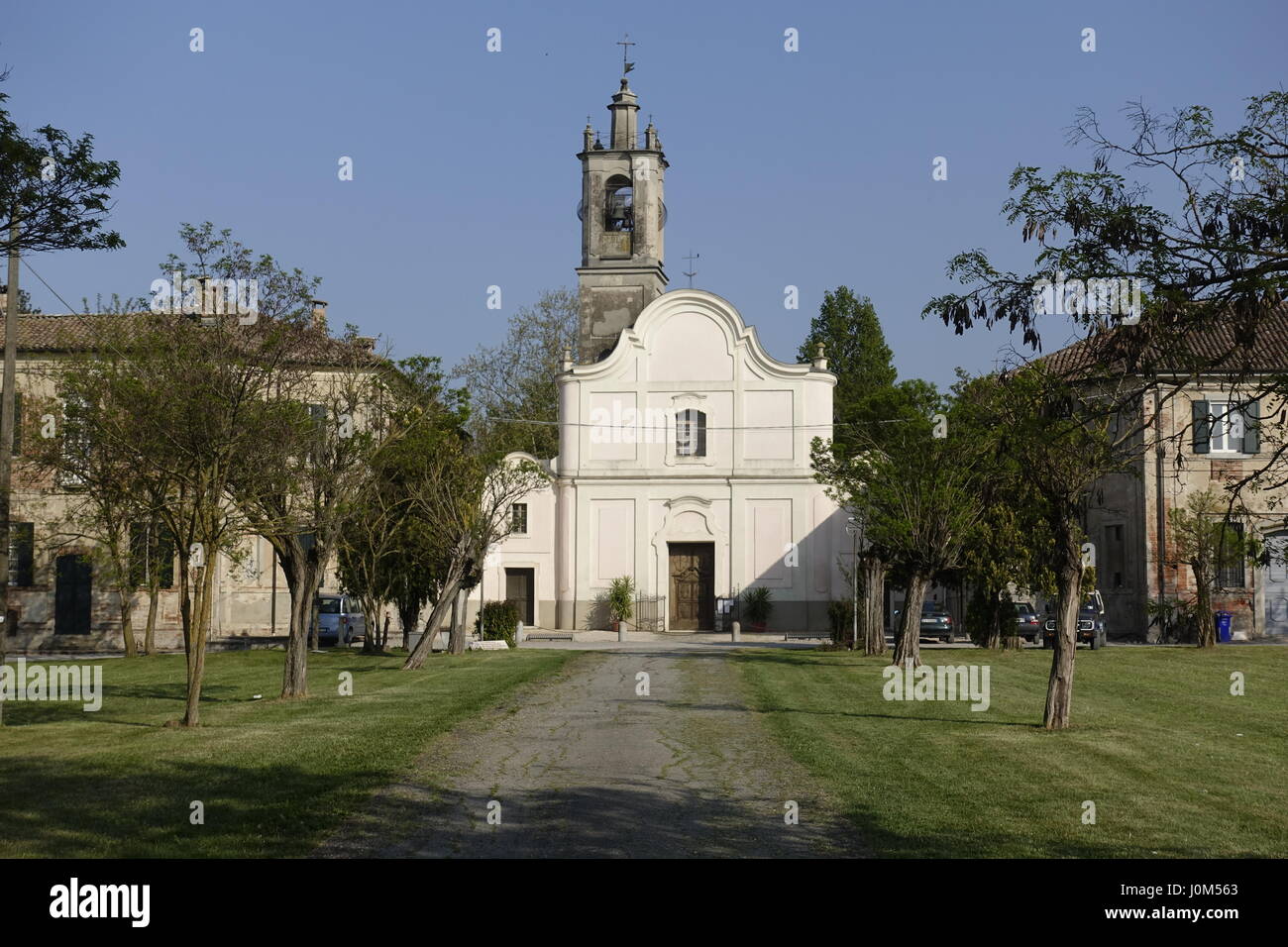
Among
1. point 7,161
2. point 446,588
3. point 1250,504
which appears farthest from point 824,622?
point 7,161

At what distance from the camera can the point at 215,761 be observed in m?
13.8

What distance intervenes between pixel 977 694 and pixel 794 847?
12496 millimetres

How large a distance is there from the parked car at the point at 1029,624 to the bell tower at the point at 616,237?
19098 mm

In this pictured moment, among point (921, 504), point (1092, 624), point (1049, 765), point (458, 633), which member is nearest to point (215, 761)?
point (1049, 765)

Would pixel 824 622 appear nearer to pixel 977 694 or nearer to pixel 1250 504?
pixel 1250 504

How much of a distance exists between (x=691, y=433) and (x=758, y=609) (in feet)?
22.1

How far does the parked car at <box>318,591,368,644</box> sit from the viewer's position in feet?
143

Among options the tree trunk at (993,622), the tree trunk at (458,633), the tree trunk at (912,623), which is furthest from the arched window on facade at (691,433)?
the tree trunk at (912,623)

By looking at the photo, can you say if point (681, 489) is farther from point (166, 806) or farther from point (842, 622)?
point (166, 806)

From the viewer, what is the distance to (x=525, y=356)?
67.9 meters

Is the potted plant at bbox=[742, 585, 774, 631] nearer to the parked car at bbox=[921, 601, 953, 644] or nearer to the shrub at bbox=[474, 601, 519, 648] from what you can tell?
the parked car at bbox=[921, 601, 953, 644]

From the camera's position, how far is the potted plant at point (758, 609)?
4800 centimetres

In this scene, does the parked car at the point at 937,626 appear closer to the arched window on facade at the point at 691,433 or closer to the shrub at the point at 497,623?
the arched window on facade at the point at 691,433

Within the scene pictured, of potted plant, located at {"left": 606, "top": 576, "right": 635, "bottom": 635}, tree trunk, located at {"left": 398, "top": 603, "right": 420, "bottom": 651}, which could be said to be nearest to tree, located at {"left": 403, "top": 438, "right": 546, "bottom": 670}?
tree trunk, located at {"left": 398, "top": 603, "right": 420, "bottom": 651}
